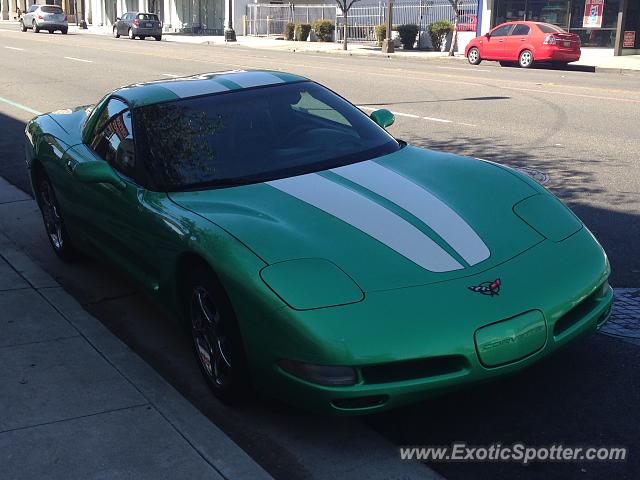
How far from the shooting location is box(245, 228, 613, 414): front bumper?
3.36 m

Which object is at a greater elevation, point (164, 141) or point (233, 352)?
point (164, 141)

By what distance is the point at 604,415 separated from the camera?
3754mm

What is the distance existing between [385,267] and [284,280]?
1.49ft

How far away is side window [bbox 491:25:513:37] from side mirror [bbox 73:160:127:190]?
2410cm

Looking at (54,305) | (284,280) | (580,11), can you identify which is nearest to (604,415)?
(284,280)

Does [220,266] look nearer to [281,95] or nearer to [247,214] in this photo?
[247,214]

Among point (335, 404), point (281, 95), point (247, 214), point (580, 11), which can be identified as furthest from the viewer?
point (580, 11)

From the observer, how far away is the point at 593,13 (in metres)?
32.8

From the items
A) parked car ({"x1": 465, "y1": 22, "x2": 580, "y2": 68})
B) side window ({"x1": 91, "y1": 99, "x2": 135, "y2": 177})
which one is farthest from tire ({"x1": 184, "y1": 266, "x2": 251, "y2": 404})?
parked car ({"x1": 465, "y1": 22, "x2": 580, "y2": 68})

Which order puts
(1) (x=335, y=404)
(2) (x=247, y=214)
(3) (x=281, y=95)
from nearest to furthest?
(1) (x=335, y=404) → (2) (x=247, y=214) → (3) (x=281, y=95)

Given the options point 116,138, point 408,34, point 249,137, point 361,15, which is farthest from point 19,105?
point 361,15

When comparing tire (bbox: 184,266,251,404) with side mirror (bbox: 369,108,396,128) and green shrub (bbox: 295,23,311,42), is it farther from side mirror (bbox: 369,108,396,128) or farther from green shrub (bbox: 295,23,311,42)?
green shrub (bbox: 295,23,311,42)

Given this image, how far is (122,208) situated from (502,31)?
80.2ft

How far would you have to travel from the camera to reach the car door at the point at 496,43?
27.0 m
